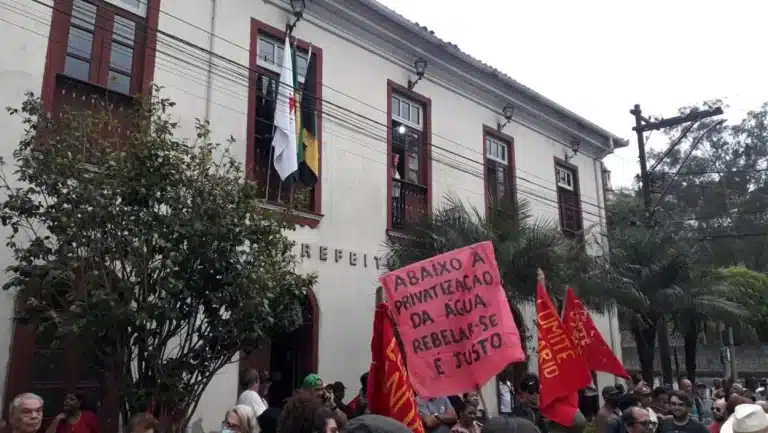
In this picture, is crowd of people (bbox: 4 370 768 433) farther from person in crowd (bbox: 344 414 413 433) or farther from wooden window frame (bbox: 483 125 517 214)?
wooden window frame (bbox: 483 125 517 214)

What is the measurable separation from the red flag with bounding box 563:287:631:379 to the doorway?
3874 millimetres

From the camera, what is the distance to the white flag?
995 cm

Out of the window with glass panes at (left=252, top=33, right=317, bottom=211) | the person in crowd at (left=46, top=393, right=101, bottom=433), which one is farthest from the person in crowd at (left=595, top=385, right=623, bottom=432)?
the window with glass panes at (left=252, top=33, right=317, bottom=211)

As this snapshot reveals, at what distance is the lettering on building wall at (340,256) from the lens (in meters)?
10.4

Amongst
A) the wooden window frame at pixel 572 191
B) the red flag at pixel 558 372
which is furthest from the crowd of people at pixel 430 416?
the wooden window frame at pixel 572 191

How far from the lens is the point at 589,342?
8.87 meters

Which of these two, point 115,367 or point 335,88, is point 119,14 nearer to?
point 335,88

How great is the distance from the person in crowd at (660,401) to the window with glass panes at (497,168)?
6634 mm

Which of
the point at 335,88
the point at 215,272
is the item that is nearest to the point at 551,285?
the point at 335,88

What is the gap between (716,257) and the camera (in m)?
37.3

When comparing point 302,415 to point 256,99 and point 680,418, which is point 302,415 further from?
point 256,99

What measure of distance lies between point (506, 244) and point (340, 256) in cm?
271

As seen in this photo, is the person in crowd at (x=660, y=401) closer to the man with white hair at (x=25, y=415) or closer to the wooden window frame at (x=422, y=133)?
the wooden window frame at (x=422, y=133)

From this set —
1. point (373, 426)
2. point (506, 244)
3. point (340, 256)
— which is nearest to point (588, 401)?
point (506, 244)
